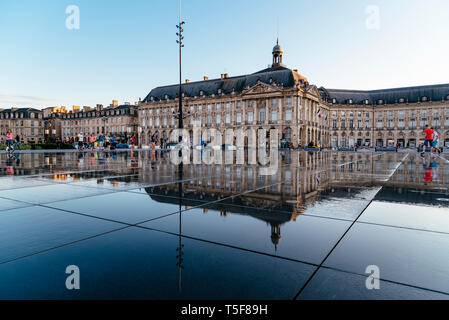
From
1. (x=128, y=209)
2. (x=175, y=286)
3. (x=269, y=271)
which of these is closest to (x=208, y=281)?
(x=175, y=286)

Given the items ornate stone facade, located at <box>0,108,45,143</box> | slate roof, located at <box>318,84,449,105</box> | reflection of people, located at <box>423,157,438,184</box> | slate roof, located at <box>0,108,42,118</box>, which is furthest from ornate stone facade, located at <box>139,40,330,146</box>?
reflection of people, located at <box>423,157,438,184</box>

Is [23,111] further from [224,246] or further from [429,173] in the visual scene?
[224,246]

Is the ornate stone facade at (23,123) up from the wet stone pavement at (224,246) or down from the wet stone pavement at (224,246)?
up

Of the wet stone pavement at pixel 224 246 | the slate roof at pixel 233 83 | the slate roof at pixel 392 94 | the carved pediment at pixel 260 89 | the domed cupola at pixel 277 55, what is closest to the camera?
the wet stone pavement at pixel 224 246

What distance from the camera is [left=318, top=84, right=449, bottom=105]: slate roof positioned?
72312mm

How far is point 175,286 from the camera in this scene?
185 cm

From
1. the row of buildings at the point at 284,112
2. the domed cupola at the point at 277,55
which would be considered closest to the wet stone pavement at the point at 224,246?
the row of buildings at the point at 284,112

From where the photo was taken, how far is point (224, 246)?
2.55 m

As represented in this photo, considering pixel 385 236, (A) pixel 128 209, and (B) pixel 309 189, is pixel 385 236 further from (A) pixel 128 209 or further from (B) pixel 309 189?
(A) pixel 128 209

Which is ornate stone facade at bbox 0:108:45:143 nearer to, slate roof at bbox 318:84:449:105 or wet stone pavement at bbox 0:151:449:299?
slate roof at bbox 318:84:449:105

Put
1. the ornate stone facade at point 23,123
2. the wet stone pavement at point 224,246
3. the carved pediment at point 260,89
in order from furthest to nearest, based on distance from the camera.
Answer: the ornate stone facade at point 23,123 < the carved pediment at point 260,89 < the wet stone pavement at point 224,246

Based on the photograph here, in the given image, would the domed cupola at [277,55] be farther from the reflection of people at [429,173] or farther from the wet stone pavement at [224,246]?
the wet stone pavement at [224,246]

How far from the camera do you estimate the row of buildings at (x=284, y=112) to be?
61.0 m

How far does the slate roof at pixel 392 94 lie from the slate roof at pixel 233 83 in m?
20.5
